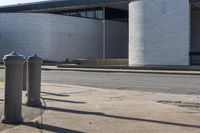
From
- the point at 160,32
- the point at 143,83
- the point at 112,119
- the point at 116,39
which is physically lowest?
the point at 143,83

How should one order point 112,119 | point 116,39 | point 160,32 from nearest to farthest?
point 112,119, point 160,32, point 116,39

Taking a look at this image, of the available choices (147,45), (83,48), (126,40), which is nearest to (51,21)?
(83,48)

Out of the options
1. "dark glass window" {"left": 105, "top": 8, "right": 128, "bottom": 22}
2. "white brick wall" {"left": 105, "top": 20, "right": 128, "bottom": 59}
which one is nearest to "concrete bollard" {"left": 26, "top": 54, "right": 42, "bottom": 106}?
"white brick wall" {"left": 105, "top": 20, "right": 128, "bottom": 59}

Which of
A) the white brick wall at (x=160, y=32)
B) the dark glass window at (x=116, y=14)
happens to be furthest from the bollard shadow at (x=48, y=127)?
the dark glass window at (x=116, y=14)

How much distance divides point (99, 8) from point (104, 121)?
62.0 metres

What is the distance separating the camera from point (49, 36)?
2586 inches

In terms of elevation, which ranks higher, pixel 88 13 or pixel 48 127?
pixel 88 13

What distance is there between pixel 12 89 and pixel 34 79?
2.56 m

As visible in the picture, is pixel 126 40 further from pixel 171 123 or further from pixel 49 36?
pixel 171 123

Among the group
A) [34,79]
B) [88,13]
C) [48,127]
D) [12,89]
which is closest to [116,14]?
[88,13]

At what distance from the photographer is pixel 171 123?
32.1 ft

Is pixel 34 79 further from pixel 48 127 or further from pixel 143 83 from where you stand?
pixel 143 83

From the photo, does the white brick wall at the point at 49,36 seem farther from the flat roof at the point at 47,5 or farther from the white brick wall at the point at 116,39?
the flat roof at the point at 47,5

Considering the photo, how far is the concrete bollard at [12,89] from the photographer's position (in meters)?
9.38
